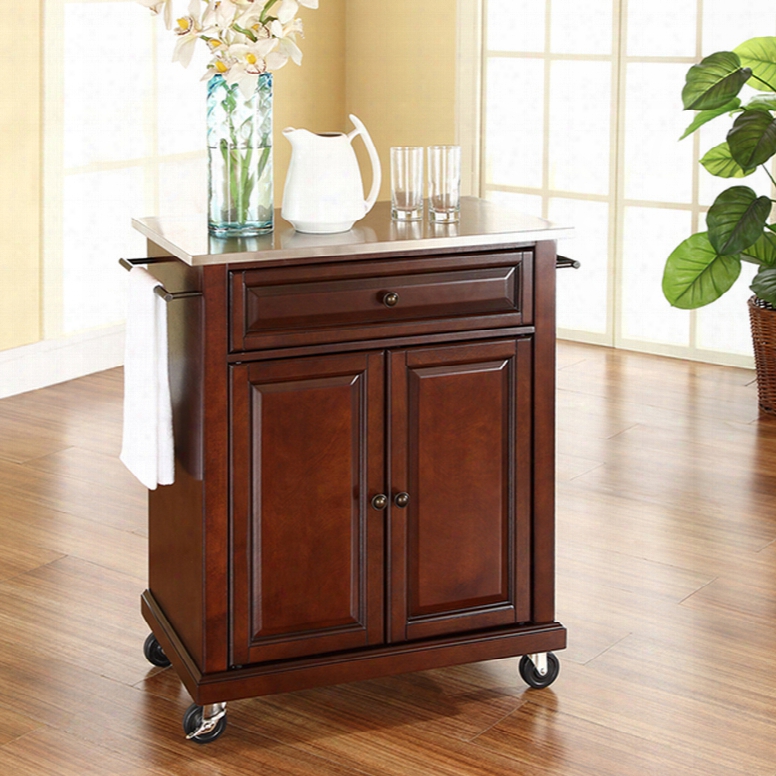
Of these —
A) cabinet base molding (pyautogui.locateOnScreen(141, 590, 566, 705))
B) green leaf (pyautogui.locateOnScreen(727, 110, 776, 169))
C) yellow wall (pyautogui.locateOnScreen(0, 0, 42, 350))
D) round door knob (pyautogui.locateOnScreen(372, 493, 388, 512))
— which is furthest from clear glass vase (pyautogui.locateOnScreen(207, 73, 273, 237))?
yellow wall (pyautogui.locateOnScreen(0, 0, 42, 350))

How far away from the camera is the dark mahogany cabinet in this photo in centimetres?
211

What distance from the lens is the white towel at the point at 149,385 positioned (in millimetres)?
2145

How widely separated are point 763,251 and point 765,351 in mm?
319

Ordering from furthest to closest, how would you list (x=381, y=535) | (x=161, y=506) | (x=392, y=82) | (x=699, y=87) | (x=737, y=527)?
(x=392, y=82), (x=699, y=87), (x=737, y=527), (x=161, y=506), (x=381, y=535)

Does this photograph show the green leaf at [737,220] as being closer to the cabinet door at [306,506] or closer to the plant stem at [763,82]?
the plant stem at [763,82]

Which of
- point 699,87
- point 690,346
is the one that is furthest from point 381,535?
point 690,346

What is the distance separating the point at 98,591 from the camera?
9.39 feet

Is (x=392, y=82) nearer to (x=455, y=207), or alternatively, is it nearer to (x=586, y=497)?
(x=586, y=497)

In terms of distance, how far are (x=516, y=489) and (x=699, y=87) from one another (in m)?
2.11

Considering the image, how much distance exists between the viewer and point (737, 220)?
3910 millimetres

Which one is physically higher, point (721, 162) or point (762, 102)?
point (762, 102)

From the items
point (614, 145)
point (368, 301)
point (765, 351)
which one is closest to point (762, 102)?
point (765, 351)

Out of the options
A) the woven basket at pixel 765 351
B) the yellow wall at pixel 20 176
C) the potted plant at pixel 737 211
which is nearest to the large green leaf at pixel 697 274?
the potted plant at pixel 737 211

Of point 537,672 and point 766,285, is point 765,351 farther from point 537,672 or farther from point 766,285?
point 537,672
